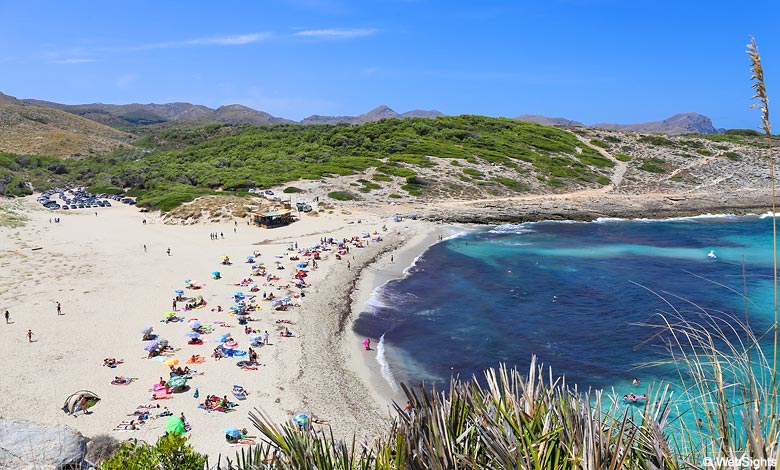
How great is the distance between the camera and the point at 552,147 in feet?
313

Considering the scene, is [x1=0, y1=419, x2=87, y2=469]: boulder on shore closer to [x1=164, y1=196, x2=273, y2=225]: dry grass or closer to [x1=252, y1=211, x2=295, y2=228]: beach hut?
[x1=252, y1=211, x2=295, y2=228]: beach hut

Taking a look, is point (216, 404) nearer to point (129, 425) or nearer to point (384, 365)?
point (129, 425)

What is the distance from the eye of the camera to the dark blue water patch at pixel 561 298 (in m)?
23.9

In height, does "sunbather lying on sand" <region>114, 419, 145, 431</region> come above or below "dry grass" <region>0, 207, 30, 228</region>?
below

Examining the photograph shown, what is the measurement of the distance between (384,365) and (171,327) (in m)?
11.8

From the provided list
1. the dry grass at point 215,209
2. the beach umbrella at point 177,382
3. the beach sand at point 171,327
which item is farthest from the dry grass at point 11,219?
the beach umbrella at point 177,382

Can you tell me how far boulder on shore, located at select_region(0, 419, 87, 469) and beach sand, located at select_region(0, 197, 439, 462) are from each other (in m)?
4.10

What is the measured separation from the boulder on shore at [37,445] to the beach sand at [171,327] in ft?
13.4

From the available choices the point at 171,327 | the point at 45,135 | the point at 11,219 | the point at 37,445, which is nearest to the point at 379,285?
the point at 171,327

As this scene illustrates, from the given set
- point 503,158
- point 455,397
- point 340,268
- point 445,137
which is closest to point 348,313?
point 340,268

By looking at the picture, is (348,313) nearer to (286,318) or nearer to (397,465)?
(286,318)

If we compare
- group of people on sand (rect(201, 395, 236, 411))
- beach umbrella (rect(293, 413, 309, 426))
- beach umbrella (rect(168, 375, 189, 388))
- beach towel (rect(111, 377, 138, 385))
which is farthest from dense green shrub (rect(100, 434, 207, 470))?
beach towel (rect(111, 377, 138, 385))

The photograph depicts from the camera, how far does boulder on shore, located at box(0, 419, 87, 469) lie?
1128 centimetres

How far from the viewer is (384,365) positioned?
76.0 feet
